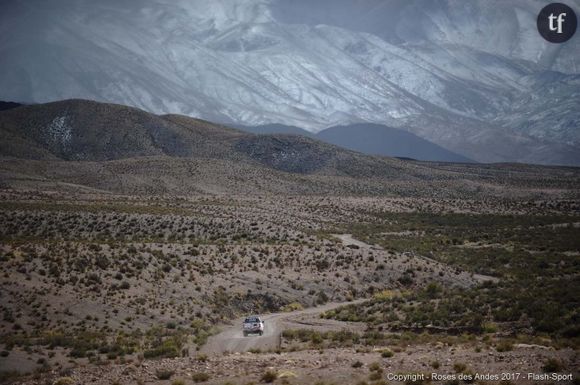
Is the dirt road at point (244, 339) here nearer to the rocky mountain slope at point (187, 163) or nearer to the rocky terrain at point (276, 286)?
the rocky terrain at point (276, 286)

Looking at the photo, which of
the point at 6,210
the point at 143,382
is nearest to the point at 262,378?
the point at 143,382

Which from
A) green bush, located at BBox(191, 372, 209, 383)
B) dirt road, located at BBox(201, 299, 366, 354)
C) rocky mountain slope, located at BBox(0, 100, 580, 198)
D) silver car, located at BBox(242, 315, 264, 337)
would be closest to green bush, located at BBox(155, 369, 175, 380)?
green bush, located at BBox(191, 372, 209, 383)

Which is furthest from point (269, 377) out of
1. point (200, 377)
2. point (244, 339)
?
point (244, 339)

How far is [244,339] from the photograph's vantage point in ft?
93.0

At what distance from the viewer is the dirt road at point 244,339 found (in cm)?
2602

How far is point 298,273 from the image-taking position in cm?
4447

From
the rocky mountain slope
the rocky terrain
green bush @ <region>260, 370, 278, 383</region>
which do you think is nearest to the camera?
green bush @ <region>260, 370, 278, 383</region>

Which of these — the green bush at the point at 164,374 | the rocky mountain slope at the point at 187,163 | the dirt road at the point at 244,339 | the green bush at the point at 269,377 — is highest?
the rocky mountain slope at the point at 187,163

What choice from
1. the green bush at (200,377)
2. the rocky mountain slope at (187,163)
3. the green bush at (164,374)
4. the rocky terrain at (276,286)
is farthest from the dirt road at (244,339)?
the rocky mountain slope at (187,163)

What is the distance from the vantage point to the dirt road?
2602cm

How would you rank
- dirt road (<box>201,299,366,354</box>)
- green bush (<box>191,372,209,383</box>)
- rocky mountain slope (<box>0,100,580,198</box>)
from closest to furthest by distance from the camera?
green bush (<box>191,372,209,383</box>) < dirt road (<box>201,299,366,354</box>) < rocky mountain slope (<box>0,100,580,198</box>)

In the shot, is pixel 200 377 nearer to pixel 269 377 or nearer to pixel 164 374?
pixel 164 374

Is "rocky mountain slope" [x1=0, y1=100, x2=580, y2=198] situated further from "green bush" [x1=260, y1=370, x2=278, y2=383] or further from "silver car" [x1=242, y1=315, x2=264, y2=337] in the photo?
"green bush" [x1=260, y1=370, x2=278, y2=383]

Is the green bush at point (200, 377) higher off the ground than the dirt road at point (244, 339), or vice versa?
the green bush at point (200, 377)
